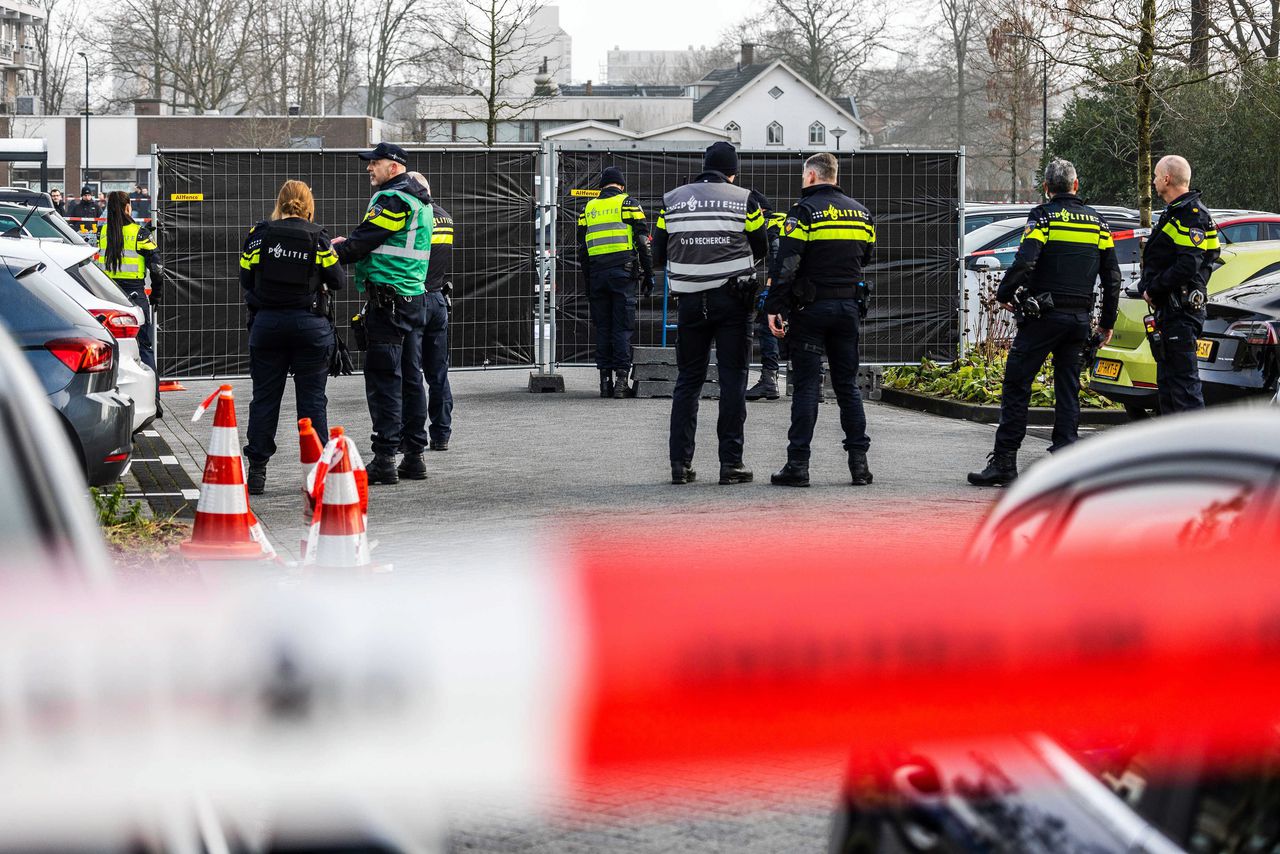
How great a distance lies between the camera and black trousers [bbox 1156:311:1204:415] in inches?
444

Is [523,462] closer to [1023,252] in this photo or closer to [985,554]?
[1023,252]

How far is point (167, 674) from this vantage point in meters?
1.34

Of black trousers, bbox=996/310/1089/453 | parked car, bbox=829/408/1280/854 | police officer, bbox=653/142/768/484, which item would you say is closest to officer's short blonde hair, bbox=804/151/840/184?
police officer, bbox=653/142/768/484

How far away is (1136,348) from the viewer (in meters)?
13.4

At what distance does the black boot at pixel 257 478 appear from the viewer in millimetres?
10547

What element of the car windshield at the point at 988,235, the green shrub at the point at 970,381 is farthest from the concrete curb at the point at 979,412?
the car windshield at the point at 988,235

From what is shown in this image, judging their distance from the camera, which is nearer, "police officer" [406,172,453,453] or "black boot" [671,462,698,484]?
"black boot" [671,462,698,484]

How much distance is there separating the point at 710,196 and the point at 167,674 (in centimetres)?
924

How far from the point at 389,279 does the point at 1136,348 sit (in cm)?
590

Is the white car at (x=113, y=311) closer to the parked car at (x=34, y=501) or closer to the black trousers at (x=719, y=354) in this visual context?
the black trousers at (x=719, y=354)

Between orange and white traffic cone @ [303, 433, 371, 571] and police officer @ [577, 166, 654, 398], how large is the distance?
8671 millimetres

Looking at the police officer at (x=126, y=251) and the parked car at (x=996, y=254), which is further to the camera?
the parked car at (x=996, y=254)

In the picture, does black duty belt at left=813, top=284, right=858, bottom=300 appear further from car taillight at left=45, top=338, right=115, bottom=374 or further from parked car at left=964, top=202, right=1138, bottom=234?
parked car at left=964, top=202, right=1138, bottom=234

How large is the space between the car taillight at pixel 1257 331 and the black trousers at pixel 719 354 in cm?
336
